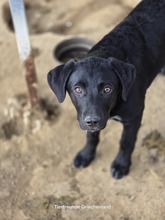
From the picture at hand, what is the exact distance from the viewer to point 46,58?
582 cm

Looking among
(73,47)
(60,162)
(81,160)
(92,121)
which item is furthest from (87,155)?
(73,47)

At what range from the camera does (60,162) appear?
4688 millimetres

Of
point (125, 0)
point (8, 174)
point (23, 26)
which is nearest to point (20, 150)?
point (8, 174)

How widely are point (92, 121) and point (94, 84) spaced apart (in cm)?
30

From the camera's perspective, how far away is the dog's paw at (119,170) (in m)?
4.48

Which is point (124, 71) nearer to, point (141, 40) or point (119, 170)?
point (141, 40)

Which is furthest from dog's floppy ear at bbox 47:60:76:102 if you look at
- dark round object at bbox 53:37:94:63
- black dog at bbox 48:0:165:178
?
dark round object at bbox 53:37:94:63

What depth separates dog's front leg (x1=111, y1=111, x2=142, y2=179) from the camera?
163 inches

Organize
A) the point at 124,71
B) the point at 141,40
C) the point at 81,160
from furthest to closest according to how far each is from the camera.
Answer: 1. the point at 81,160
2. the point at 141,40
3. the point at 124,71

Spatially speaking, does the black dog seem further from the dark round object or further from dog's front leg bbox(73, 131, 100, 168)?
the dark round object

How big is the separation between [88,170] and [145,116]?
3.24 ft

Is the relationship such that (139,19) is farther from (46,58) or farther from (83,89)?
(46,58)

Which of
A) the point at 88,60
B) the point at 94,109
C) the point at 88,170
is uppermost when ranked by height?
the point at 88,60

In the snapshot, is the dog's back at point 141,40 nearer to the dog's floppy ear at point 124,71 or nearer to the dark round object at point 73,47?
the dog's floppy ear at point 124,71
